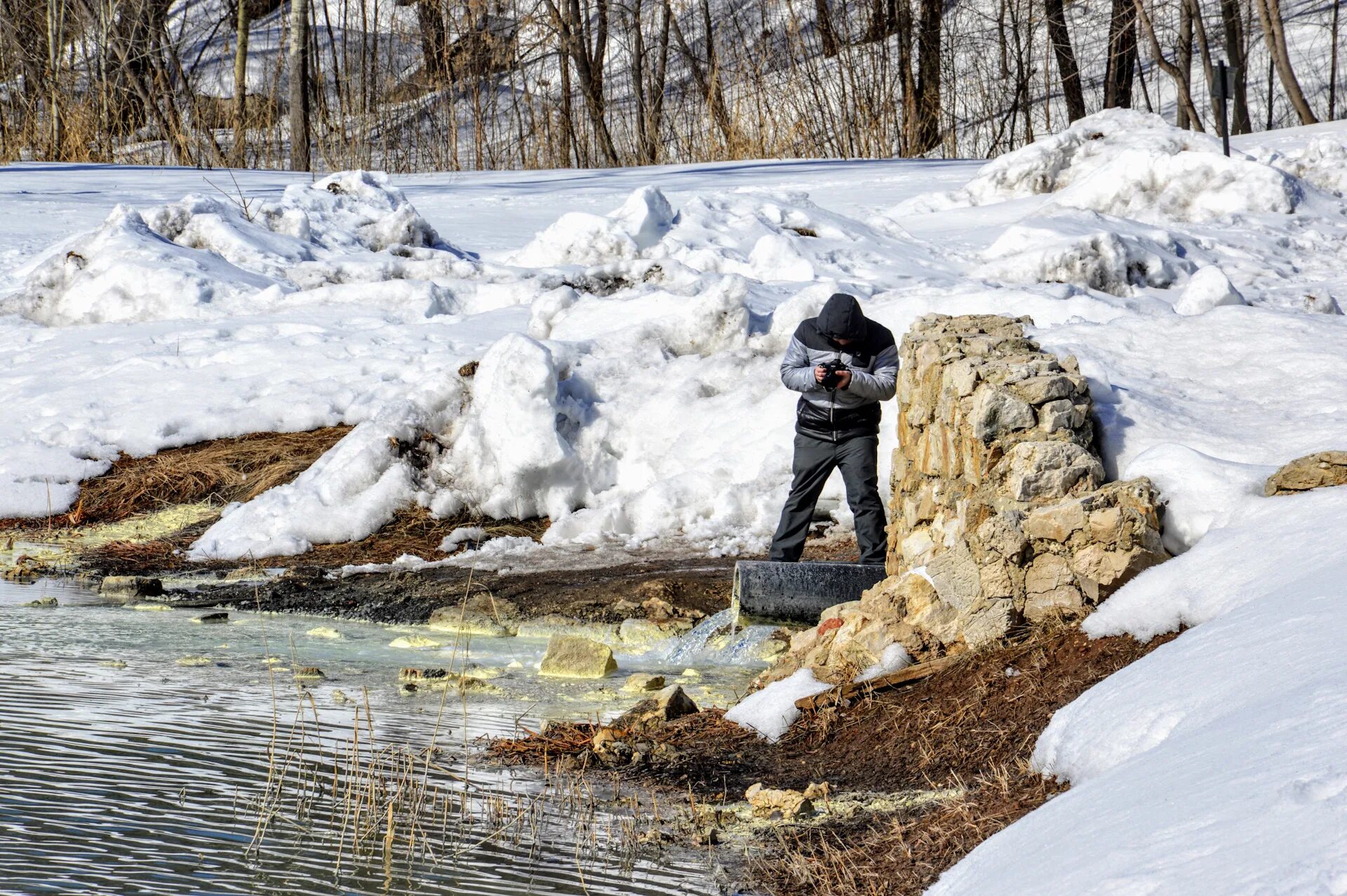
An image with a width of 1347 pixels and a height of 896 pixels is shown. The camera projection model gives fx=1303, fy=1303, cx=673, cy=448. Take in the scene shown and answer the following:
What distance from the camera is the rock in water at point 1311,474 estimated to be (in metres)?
4.46

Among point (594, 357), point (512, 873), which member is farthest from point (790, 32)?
point (512, 873)

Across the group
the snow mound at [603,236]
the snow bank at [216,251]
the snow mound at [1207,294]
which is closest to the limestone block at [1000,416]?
the snow mound at [1207,294]

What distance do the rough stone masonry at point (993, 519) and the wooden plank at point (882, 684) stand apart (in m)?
0.16

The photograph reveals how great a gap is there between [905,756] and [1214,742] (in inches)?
69.2

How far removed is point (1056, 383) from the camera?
17.5ft

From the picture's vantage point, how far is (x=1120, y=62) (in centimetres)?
2358

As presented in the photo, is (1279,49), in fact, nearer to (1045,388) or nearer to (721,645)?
(1045,388)

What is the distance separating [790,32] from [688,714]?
17356 millimetres

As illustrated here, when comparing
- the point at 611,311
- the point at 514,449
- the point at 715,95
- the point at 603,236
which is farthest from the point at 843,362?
the point at 715,95

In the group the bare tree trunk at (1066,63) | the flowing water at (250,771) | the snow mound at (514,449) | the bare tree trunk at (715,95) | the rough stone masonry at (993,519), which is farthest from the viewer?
the bare tree trunk at (1066,63)

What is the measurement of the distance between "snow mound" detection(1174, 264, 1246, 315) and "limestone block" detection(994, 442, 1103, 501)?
227 inches

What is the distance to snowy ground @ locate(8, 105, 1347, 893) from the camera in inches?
111

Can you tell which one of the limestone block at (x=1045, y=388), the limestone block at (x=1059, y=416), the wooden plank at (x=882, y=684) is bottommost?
the wooden plank at (x=882, y=684)

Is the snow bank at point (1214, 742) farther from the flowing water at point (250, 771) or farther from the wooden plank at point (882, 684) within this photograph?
the flowing water at point (250, 771)
